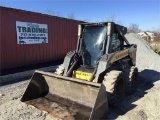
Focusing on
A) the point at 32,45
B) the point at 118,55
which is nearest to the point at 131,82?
the point at 118,55

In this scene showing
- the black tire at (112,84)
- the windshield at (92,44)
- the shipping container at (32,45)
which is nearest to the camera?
the black tire at (112,84)

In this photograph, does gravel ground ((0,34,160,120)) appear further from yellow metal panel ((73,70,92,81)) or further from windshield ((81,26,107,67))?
windshield ((81,26,107,67))

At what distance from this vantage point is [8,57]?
360 inches

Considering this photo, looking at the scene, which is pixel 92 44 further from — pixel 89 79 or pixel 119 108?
pixel 119 108

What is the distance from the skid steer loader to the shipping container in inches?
166

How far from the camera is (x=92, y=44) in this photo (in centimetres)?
602

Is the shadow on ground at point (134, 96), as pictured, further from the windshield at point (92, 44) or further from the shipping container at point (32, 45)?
the shipping container at point (32, 45)

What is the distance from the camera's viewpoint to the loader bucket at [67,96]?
4297 mm

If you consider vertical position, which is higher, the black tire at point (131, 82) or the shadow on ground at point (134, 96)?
the black tire at point (131, 82)

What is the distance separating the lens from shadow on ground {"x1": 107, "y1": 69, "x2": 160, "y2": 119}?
501 cm

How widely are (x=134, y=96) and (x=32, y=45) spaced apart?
243 inches

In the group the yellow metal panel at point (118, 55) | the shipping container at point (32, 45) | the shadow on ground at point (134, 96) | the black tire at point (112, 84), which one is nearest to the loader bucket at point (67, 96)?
the black tire at point (112, 84)

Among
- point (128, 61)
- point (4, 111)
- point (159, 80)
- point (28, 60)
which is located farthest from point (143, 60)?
point (4, 111)

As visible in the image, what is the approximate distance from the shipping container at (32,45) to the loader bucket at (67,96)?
13.4ft
